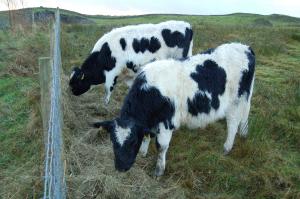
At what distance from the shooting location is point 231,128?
6.43m

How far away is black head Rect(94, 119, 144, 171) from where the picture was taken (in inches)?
195

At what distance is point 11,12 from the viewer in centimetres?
1805

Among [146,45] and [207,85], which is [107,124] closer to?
[207,85]

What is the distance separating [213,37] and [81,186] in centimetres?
1368

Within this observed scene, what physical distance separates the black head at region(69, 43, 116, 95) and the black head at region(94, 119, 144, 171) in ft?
11.3

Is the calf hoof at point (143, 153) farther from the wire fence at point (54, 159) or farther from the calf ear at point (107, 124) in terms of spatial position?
the wire fence at point (54, 159)

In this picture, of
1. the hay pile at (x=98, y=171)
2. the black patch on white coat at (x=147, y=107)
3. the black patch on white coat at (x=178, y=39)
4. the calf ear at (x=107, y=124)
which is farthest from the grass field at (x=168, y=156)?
the black patch on white coat at (x=178, y=39)

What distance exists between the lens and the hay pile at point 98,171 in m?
4.93

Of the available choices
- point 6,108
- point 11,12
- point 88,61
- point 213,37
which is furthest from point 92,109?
point 11,12

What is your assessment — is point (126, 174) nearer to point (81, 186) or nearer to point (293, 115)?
point (81, 186)

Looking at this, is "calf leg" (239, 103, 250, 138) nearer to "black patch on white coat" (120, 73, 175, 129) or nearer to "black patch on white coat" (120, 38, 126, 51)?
"black patch on white coat" (120, 73, 175, 129)

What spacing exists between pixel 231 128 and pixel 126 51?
2.98 m

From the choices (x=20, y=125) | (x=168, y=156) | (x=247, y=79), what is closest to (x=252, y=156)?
(x=247, y=79)

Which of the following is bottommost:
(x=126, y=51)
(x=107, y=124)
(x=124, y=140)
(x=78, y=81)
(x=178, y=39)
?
(x=78, y=81)
